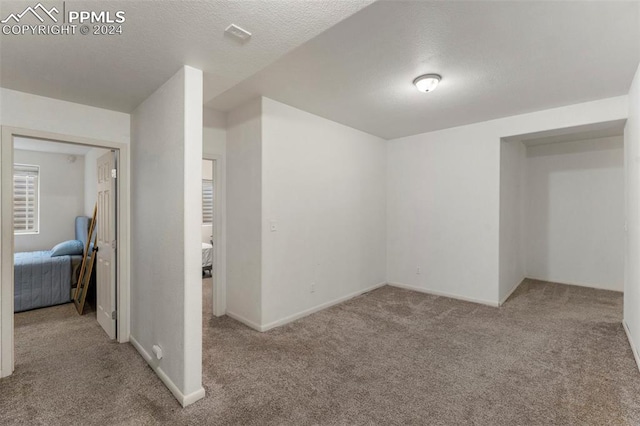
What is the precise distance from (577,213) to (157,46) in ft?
21.8

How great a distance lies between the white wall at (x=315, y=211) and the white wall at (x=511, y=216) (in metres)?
1.82

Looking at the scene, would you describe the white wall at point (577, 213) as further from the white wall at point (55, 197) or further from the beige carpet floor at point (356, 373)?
the white wall at point (55, 197)

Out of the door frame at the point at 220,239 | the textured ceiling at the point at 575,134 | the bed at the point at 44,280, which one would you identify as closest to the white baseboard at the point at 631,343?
the textured ceiling at the point at 575,134

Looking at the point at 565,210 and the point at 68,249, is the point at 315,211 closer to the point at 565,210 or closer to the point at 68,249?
the point at 68,249

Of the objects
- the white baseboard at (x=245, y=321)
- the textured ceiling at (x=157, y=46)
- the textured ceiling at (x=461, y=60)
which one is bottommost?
the white baseboard at (x=245, y=321)

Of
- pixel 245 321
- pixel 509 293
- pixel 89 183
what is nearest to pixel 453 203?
pixel 509 293

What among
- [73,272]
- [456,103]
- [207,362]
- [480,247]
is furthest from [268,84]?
[73,272]

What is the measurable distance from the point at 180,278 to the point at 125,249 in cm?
134

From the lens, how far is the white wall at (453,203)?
399cm

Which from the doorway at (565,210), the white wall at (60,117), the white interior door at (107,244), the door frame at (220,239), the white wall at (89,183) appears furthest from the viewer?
the white wall at (89,183)

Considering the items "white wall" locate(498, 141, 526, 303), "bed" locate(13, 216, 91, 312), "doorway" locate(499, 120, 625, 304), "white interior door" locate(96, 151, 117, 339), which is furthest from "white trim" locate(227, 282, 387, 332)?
"bed" locate(13, 216, 91, 312)

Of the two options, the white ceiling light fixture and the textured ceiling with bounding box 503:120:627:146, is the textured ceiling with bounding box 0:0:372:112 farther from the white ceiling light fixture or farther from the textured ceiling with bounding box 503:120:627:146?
the textured ceiling with bounding box 503:120:627:146

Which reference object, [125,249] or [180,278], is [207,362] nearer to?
[180,278]

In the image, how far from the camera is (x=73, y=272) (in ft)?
14.2
